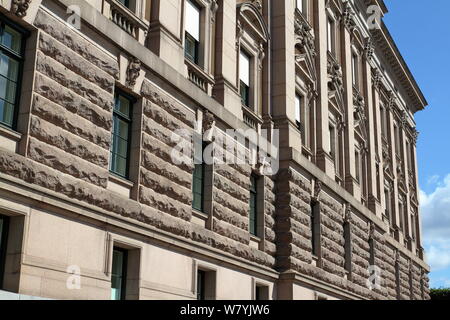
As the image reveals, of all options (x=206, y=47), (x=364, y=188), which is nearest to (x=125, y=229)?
(x=206, y=47)

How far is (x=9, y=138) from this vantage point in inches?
514

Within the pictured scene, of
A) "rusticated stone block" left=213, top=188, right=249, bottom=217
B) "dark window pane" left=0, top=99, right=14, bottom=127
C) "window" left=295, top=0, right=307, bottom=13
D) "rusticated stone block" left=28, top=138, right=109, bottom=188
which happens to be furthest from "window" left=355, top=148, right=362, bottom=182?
"dark window pane" left=0, top=99, right=14, bottom=127

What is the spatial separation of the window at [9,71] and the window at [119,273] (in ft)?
14.9

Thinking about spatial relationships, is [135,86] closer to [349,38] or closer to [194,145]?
[194,145]

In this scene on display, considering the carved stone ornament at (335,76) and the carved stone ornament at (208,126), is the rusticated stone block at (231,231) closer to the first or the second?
the carved stone ornament at (208,126)

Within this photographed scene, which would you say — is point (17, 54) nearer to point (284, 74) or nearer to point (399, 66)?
point (284, 74)

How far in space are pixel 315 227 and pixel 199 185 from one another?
9.93 m

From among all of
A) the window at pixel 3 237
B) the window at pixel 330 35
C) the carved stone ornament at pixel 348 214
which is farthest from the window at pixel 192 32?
the window at pixel 330 35

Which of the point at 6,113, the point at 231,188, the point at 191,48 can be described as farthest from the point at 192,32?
the point at 6,113

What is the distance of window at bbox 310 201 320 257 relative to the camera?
28.4 metres

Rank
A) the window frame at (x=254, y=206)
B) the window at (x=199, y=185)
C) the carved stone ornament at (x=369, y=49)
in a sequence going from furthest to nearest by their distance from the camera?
the carved stone ornament at (x=369, y=49)
the window frame at (x=254, y=206)
the window at (x=199, y=185)

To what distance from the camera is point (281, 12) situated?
27.9 meters

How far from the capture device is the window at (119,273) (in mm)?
16125

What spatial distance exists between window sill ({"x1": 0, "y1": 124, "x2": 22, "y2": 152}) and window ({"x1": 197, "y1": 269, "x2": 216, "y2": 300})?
8256 mm
